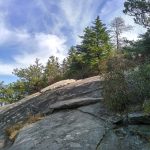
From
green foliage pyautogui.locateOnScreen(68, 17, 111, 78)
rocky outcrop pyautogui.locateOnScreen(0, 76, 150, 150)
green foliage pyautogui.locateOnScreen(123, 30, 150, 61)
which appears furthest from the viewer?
green foliage pyautogui.locateOnScreen(68, 17, 111, 78)

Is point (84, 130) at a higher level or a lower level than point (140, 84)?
lower

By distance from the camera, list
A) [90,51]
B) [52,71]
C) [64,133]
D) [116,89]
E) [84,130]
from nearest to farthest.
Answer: [84,130], [64,133], [116,89], [90,51], [52,71]

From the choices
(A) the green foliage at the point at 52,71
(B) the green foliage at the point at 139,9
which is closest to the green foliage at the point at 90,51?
(A) the green foliage at the point at 52,71

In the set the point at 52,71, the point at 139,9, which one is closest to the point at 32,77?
the point at 52,71

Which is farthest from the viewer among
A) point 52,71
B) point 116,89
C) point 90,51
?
point 52,71

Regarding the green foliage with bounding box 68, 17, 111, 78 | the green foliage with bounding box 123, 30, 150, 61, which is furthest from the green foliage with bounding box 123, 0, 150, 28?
the green foliage with bounding box 68, 17, 111, 78

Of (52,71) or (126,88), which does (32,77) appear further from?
(126,88)

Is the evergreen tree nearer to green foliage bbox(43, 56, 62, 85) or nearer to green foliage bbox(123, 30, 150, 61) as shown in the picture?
green foliage bbox(43, 56, 62, 85)

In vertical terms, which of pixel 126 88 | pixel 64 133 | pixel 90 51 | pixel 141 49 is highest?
pixel 90 51

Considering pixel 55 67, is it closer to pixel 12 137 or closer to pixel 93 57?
pixel 93 57

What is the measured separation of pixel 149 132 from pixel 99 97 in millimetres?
4371

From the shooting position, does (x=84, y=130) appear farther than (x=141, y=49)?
No

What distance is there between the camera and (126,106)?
1320 centimetres

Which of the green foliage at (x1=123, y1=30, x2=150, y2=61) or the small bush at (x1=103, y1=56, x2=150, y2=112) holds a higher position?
the green foliage at (x1=123, y1=30, x2=150, y2=61)
